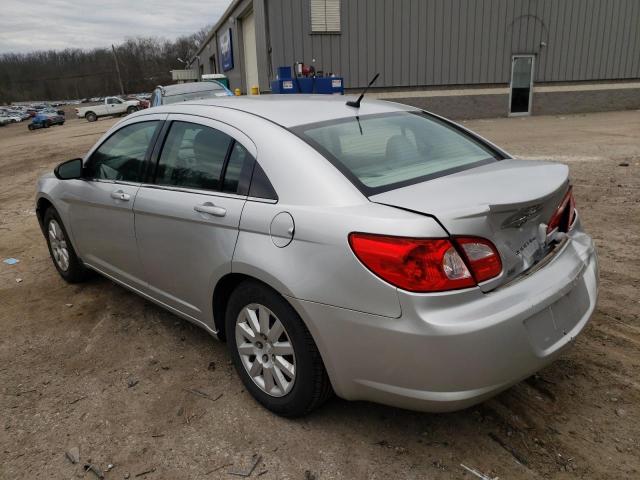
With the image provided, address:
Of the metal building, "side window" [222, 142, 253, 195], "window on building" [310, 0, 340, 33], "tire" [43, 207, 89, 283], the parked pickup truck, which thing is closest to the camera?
"side window" [222, 142, 253, 195]

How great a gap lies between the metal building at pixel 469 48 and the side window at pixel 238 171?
14.7 meters

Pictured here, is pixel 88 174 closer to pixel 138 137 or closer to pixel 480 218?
pixel 138 137

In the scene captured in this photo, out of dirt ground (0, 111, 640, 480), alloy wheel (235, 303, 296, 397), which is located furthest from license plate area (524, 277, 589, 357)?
alloy wheel (235, 303, 296, 397)

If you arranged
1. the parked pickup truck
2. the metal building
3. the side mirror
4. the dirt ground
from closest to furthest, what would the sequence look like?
the dirt ground
the side mirror
the metal building
the parked pickup truck

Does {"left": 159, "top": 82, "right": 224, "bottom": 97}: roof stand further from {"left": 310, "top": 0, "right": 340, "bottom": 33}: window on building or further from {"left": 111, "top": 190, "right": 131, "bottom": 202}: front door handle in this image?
{"left": 111, "top": 190, "right": 131, "bottom": 202}: front door handle

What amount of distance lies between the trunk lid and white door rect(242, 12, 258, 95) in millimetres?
18487

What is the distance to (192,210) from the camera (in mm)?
2961

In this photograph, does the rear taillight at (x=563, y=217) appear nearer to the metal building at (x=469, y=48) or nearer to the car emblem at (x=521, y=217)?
the car emblem at (x=521, y=217)

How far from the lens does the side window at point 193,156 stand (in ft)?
9.76

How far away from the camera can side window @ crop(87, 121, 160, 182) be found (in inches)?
140

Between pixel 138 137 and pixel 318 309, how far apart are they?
83.8 inches

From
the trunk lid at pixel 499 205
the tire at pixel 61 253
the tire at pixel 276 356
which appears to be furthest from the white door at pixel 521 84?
the tire at pixel 276 356

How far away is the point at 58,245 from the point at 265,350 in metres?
3.01

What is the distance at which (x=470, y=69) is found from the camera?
18125 millimetres
